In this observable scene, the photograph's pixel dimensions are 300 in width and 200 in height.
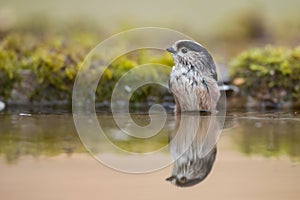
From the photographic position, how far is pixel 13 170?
2.65m

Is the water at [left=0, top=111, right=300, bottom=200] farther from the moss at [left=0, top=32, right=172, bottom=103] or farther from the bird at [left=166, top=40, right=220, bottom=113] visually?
the moss at [left=0, top=32, right=172, bottom=103]

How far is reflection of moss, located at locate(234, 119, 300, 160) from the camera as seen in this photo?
9.71ft

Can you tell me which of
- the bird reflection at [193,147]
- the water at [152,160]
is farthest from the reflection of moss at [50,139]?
the bird reflection at [193,147]

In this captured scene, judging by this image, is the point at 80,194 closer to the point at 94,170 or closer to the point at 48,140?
the point at 94,170

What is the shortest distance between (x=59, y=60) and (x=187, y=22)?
2.31 meters

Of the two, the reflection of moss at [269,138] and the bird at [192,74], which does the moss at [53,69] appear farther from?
the reflection of moss at [269,138]

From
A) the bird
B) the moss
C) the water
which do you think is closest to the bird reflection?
the water

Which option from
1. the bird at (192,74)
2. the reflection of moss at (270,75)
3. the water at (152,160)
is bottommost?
the water at (152,160)

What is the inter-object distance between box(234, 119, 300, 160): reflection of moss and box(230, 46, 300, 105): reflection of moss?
4.41ft

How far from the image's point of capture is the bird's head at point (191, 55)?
12.5 ft

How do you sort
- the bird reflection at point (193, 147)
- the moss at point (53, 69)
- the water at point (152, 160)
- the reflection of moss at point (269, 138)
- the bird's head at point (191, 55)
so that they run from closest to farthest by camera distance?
1. the water at point (152, 160)
2. the bird reflection at point (193, 147)
3. the reflection of moss at point (269, 138)
4. the bird's head at point (191, 55)
5. the moss at point (53, 69)

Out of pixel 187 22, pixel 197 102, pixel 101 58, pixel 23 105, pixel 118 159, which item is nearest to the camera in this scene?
pixel 118 159

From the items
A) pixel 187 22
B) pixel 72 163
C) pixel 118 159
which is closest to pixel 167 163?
pixel 118 159

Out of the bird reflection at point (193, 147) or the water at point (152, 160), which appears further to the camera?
the bird reflection at point (193, 147)
